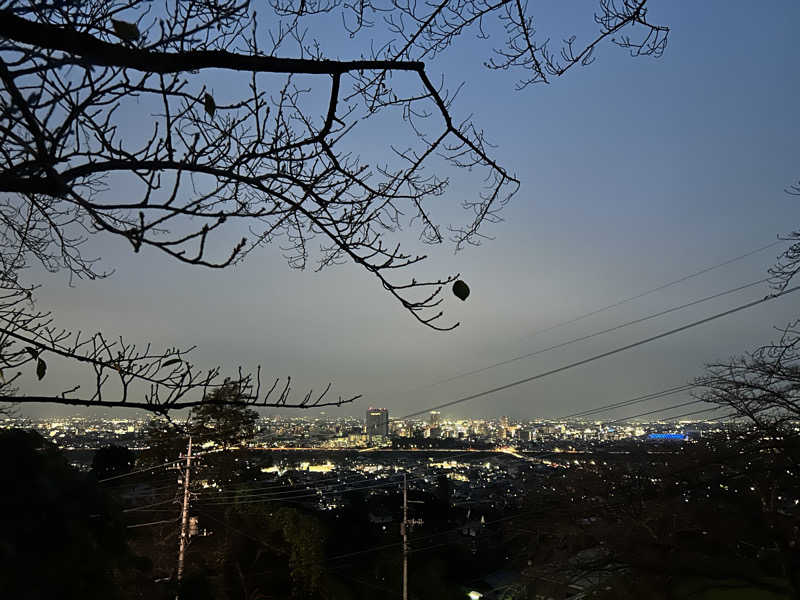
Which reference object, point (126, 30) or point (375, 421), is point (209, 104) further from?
point (375, 421)

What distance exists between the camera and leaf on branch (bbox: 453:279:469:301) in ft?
5.14

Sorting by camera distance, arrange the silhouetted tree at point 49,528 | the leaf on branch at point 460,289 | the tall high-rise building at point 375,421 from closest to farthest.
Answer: the silhouetted tree at point 49,528, the leaf on branch at point 460,289, the tall high-rise building at point 375,421

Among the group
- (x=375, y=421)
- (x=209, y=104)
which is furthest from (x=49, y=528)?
(x=375, y=421)

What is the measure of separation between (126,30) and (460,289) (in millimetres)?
1047

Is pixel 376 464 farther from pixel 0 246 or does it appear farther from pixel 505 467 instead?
pixel 0 246

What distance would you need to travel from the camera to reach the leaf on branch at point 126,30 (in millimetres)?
1146

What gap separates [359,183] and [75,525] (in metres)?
1.16

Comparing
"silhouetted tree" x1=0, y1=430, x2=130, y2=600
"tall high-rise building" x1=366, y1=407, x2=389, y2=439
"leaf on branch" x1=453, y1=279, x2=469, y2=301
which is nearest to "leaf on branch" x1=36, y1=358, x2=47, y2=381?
"silhouetted tree" x1=0, y1=430, x2=130, y2=600

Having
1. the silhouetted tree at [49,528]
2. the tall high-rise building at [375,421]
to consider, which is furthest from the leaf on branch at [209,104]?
the tall high-rise building at [375,421]

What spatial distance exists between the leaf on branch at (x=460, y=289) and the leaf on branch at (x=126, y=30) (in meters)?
1.01

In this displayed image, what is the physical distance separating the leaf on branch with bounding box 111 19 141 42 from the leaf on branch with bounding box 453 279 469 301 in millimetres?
1009

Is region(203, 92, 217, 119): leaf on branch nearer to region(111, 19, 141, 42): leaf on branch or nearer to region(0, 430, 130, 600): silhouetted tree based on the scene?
region(111, 19, 141, 42): leaf on branch

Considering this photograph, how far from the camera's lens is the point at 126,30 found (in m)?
1.15

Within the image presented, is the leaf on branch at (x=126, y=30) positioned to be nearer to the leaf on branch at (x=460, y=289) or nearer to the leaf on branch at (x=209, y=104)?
the leaf on branch at (x=209, y=104)
